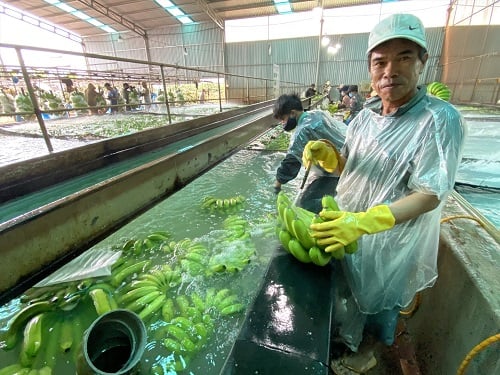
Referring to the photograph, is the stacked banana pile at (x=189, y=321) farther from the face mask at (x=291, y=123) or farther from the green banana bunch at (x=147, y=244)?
the face mask at (x=291, y=123)

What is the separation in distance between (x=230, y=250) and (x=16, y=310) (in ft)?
6.04

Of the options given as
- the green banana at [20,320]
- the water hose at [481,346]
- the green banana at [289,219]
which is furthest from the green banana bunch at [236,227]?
the water hose at [481,346]

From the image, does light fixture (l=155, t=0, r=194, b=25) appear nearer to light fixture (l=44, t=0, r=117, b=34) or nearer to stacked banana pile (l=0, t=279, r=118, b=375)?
light fixture (l=44, t=0, r=117, b=34)

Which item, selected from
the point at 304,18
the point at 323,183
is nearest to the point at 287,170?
the point at 323,183

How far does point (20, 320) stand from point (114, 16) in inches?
882

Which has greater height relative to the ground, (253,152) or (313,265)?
(313,265)

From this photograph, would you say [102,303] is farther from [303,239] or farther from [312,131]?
[312,131]

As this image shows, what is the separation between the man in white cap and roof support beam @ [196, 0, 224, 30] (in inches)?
747

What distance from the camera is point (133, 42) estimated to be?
21.6 meters

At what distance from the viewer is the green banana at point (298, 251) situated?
149 centimetres

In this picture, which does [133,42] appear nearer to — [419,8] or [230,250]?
[419,8]

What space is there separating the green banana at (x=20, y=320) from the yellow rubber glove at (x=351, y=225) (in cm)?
206

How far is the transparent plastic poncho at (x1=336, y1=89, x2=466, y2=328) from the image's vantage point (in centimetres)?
117

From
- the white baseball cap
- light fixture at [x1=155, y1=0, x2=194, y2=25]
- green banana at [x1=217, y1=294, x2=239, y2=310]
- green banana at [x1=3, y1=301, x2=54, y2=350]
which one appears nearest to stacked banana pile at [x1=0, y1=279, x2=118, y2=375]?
green banana at [x1=3, y1=301, x2=54, y2=350]
